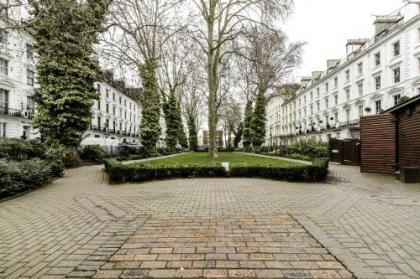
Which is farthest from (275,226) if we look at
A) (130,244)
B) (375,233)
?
(130,244)

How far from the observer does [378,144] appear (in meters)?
13.6

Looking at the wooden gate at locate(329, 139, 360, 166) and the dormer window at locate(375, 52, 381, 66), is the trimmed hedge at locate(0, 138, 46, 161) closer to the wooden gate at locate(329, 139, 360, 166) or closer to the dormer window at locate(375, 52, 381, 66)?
the wooden gate at locate(329, 139, 360, 166)

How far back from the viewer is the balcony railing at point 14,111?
27.7m

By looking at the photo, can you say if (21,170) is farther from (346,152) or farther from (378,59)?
(378,59)

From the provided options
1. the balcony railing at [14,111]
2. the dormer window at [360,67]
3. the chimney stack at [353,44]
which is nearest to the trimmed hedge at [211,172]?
the balcony railing at [14,111]

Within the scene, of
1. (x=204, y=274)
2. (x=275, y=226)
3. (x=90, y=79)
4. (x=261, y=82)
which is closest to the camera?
(x=204, y=274)

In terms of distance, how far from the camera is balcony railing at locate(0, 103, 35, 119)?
91.0 feet

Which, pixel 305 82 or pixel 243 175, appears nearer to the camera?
pixel 243 175

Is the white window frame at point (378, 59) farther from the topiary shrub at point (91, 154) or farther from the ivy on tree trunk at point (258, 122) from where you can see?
the topiary shrub at point (91, 154)

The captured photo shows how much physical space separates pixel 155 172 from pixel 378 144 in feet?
36.2

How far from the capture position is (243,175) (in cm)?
1277

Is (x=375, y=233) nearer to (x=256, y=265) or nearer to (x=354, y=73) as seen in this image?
(x=256, y=265)

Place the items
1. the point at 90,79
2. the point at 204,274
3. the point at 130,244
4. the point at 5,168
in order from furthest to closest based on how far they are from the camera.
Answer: the point at 90,79 → the point at 5,168 → the point at 130,244 → the point at 204,274

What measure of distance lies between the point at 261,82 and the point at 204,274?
36.0 m
